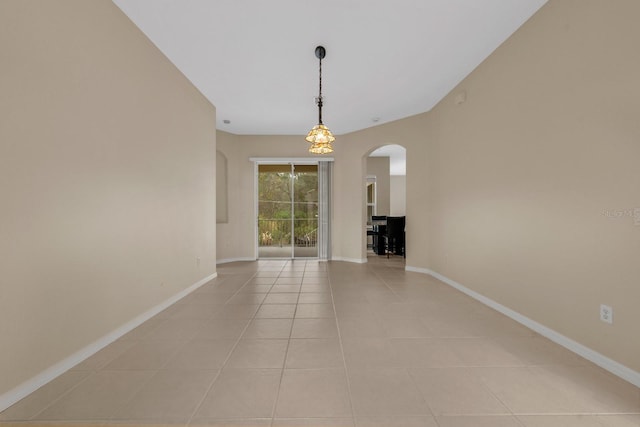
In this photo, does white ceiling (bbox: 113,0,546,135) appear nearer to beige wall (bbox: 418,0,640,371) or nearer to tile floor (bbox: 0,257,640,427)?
beige wall (bbox: 418,0,640,371)

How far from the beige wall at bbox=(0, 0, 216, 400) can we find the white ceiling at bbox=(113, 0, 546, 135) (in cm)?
51

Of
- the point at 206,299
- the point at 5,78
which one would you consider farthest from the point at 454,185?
the point at 5,78

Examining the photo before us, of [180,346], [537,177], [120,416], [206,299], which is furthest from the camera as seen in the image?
[206,299]

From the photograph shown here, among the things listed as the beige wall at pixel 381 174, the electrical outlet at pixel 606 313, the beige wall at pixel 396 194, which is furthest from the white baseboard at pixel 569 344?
the beige wall at pixel 396 194

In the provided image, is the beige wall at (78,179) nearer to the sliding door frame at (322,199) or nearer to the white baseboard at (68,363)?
the white baseboard at (68,363)

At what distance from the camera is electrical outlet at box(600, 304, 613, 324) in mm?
1893

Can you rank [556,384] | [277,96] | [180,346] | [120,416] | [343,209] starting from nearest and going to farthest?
[120,416]
[556,384]
[180,346]
[277,96]
[343,209]

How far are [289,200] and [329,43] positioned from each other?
423cm

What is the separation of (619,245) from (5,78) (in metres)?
4.09

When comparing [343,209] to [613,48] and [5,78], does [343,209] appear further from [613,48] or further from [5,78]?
[5,78]

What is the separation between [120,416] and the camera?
57.5 inches

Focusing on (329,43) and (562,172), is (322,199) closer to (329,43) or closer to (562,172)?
(329,43)

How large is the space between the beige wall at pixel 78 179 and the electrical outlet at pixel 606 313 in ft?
12.9

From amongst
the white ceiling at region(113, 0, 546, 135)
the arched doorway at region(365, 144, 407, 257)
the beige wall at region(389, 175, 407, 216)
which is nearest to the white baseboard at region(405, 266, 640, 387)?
the white ceiling at region(113, 0, 546, 135)
